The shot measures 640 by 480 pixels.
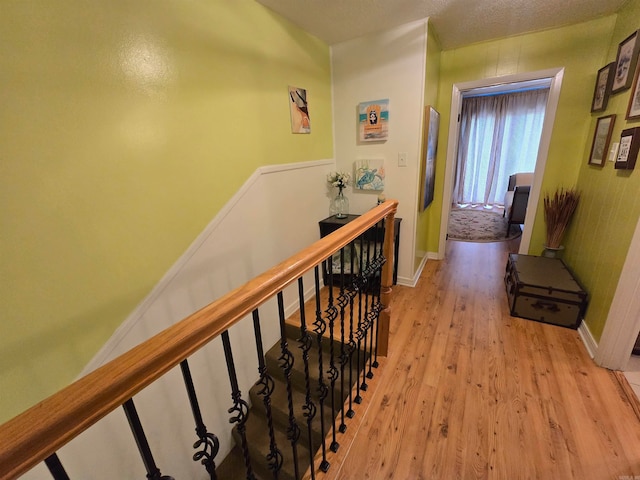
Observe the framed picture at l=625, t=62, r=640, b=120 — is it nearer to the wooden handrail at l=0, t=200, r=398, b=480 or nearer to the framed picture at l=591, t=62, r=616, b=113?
the framed picture at l=591, t=62, r=616, b=113

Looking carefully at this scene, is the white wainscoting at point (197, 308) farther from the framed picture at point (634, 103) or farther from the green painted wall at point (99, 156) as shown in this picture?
the framed picture at point (634, 103)

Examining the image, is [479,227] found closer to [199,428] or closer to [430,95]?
[430,95]

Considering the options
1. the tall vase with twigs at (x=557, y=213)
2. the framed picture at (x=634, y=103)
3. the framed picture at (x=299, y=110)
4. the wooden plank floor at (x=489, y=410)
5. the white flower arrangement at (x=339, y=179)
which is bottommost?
the wooden plank floor at (x=489, y=410)

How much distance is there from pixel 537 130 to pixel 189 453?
7127mm

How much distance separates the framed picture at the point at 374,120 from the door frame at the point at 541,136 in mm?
986

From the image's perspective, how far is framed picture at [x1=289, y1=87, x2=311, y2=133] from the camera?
2.15 meters

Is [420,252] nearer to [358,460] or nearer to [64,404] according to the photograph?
[358,460]

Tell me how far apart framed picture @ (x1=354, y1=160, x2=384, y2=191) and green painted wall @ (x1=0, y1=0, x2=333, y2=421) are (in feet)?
4.42

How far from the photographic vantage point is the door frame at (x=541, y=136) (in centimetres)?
250

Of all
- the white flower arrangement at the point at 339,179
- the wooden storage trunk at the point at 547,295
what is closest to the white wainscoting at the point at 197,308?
the white flower arrangement at the point at 339,179

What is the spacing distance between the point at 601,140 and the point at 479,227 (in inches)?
106

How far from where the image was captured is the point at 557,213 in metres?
2.52

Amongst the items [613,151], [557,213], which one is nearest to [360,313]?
[613,151]

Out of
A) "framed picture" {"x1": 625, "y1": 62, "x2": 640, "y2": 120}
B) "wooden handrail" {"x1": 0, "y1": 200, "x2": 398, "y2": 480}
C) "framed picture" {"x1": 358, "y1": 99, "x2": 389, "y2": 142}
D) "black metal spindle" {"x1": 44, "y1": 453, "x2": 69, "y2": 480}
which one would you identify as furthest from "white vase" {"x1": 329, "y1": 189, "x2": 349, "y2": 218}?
"black metal spindle" {"x1": 44, "y1": 453, "x2": 69, "y2": 480}
